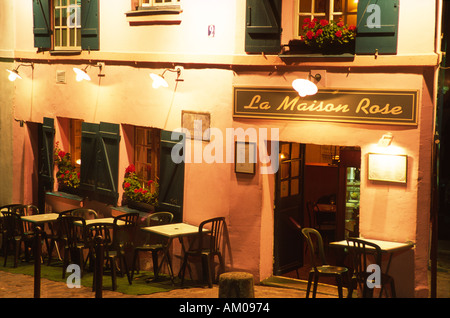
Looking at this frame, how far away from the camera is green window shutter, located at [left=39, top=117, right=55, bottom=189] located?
1345 cm

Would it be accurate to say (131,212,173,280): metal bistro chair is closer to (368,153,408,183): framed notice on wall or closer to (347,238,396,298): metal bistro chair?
(347,238,396,298): metal bistro chair

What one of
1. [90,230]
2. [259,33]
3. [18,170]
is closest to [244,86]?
[259,33]

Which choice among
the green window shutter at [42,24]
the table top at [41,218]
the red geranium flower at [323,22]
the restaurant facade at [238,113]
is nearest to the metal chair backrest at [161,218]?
the restaurant facade at [238,113]

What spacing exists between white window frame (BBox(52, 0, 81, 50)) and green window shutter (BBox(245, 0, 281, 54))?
4054 mm

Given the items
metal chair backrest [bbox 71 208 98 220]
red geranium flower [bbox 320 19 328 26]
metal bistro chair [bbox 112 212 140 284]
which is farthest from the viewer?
metal chair backrest [bbox 71 208 98 220]

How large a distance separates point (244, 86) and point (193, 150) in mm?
1366

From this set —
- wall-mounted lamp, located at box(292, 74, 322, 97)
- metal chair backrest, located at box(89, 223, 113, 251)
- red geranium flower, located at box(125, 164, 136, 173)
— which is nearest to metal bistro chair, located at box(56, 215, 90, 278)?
metal chair backrest, located at box(89, 223, 113, 251)

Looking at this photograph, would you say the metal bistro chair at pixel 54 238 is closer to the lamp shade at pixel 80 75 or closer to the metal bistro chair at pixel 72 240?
the metal bistro chair at pixel 72 240

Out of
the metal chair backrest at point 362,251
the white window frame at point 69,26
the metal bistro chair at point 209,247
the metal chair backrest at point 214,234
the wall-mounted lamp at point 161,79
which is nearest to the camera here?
the metal chair backrest at point 362,251

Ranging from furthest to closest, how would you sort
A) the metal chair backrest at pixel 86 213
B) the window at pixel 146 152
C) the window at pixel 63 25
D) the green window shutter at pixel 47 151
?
the green window shutter at pixel 47 151, the window at pixel 63 25, the metal chair backrest at pixel 86 213, the window at pixel 146 152

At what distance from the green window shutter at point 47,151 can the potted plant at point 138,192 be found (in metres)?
2.38

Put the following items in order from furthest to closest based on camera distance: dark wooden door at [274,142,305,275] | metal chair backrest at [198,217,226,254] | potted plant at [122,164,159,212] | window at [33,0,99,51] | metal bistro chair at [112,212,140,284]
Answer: window at [33,0,99,51], potted plant at [122,164,159,212], metal bistro chair at [112,212,140,284], dark wooden door at [274,142,305,275], metal chair backrest at [198,217,226,254]

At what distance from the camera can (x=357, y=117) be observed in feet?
30.3

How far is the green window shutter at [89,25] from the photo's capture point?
40.0ft
